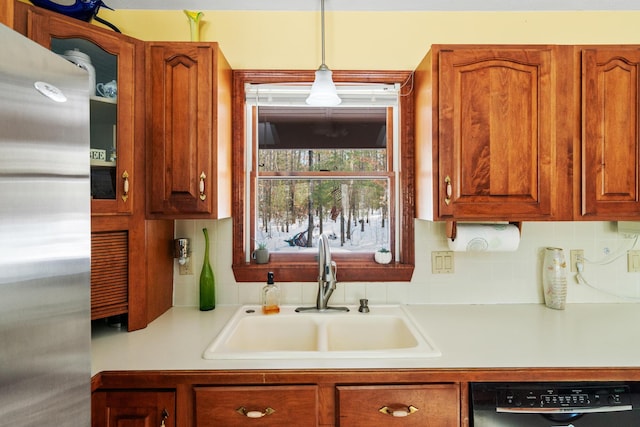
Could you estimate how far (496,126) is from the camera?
1476 mm

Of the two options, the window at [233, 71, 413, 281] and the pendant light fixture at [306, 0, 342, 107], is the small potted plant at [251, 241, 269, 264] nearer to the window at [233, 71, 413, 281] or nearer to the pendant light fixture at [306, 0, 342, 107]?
the window at [233, 71, 413, 281]

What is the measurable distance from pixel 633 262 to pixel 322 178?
1697mm

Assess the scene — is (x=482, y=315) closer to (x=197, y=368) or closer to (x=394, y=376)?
(x=394, y=376)

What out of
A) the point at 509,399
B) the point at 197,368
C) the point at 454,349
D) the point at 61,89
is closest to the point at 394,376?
the point at 454,349

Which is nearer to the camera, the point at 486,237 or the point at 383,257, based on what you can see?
the point at 486,237

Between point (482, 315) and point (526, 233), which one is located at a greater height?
point (526, 233)

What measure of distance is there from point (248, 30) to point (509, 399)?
6.51ft

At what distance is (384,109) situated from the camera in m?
1.93

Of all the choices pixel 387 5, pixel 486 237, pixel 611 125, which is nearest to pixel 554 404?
pixel 486 237

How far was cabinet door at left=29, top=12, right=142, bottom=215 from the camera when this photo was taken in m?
1.33

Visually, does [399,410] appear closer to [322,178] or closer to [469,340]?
[469,340]

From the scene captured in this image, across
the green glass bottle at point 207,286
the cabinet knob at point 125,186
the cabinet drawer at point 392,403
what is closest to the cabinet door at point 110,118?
the cabinet knob at point 125,186

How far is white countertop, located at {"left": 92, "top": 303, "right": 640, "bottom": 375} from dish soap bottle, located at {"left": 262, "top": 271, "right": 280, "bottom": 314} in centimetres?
17

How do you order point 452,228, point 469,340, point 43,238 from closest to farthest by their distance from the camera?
1. point 43,238
2. point 469,340
3. point 452,228
